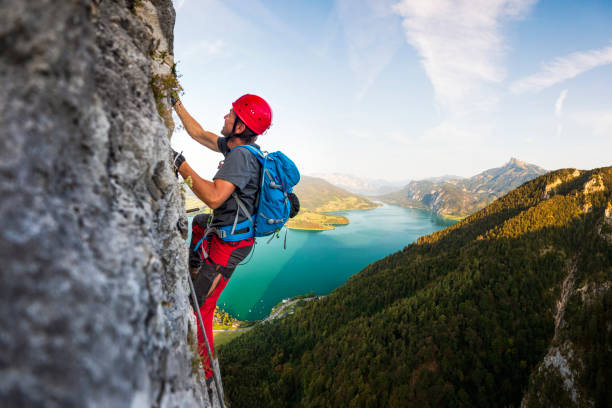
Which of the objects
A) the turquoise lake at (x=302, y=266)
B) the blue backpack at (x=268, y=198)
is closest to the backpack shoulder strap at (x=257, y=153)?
the blue backpack at (x=268, y=198)

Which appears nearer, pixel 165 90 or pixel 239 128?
pixel 165 90

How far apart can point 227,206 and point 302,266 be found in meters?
76.8

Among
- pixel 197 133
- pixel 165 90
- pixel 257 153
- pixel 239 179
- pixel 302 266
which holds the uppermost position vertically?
pixel 165 90

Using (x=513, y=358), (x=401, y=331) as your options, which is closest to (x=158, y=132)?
A: (x=401, y=331)

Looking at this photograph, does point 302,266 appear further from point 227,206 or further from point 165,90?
point 165,90

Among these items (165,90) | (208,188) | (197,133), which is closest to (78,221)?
(208,188)

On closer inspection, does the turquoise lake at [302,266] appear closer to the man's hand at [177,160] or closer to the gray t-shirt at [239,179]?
the gray t-shirt at [239,179]

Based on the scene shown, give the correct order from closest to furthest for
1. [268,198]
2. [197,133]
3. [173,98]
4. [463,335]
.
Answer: [173,98] < [268,198] < [197,133] < [463,335]

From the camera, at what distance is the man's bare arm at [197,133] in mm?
3319

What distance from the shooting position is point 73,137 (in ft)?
4.12

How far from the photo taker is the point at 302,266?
3039 inches

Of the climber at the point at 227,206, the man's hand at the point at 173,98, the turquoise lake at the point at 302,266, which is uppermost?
the man's hand at the point at 173,98

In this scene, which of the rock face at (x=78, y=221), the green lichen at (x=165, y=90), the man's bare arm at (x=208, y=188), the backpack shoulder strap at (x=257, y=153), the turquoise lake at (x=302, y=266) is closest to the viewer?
the rock face at (x=78, y=221)

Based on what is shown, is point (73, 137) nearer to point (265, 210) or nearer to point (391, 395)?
point (265, 210)
